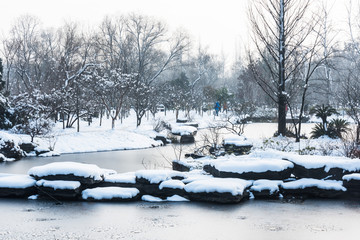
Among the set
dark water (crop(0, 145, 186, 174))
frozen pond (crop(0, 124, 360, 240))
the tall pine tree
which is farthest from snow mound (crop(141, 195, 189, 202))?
the tall pine tree

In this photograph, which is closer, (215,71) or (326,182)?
(326,182)

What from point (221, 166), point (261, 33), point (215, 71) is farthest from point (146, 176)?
point (215, 71)

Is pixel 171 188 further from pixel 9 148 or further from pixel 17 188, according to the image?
pixel 9 148

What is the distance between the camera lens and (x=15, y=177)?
816cm

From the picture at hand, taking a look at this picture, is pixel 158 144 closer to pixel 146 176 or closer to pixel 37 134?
pixel 37 134

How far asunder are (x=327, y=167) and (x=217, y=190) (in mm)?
2543

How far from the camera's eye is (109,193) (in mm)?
7512

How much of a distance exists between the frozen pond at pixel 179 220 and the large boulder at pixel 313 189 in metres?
0.32

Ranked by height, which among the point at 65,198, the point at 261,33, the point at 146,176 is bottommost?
the point at 65,198

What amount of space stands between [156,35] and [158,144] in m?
20.9

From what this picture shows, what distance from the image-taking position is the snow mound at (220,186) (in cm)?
713

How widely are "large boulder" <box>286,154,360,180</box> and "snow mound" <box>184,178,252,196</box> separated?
1306mm

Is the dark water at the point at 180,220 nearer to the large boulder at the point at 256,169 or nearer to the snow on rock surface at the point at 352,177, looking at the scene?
the snow on rock surface at the point at 352,177

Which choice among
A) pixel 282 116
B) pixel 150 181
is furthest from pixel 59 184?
pixel 282 116
